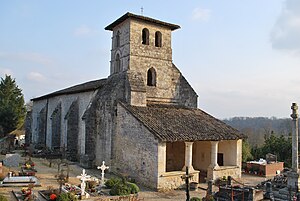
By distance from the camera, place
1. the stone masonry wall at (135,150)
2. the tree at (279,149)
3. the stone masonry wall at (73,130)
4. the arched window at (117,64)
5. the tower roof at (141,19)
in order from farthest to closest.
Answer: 1. the tree at (279,149)
2. the stone masonry wall at (73,130)
3. the arched window at (117,64)
4. the tower roof at (141,19)
5. the stone masonry wall at (135,150)

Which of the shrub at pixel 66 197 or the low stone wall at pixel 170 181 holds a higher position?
the shrub at pixel 66 197

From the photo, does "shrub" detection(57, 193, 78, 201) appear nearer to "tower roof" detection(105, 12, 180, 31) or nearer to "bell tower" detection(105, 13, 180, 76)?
"bell tower" detection(105, 13, 180, 76)

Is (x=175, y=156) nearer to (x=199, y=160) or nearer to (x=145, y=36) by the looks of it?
(x=199, y=160)

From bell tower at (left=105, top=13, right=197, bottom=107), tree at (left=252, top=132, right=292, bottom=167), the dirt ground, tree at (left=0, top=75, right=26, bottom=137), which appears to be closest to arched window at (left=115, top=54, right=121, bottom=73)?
bell tower at (left=105, top=13, right=197, bottom=107)

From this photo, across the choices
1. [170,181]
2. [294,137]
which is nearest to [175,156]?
[170,181]

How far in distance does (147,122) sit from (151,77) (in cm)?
651

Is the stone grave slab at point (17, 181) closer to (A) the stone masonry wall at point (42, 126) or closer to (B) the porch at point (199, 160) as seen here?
(B) the porch at point (199, 160)

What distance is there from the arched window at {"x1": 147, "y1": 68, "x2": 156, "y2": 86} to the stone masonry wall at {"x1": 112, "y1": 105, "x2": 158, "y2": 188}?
4276 mm

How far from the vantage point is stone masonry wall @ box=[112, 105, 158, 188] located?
59.3 ft

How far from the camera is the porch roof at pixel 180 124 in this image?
18.6 meters

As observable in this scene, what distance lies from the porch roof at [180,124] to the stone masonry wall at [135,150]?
23.2 inches

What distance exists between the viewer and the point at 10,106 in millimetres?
41469

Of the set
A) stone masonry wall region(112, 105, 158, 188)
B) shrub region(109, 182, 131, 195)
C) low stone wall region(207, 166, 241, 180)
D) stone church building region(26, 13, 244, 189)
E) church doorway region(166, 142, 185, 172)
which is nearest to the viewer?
shrub region(109, 182, 131, 195)

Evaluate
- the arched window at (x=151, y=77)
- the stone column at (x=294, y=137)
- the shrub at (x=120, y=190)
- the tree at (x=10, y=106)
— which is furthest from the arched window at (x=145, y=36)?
the tree at (x=10, y=106)
